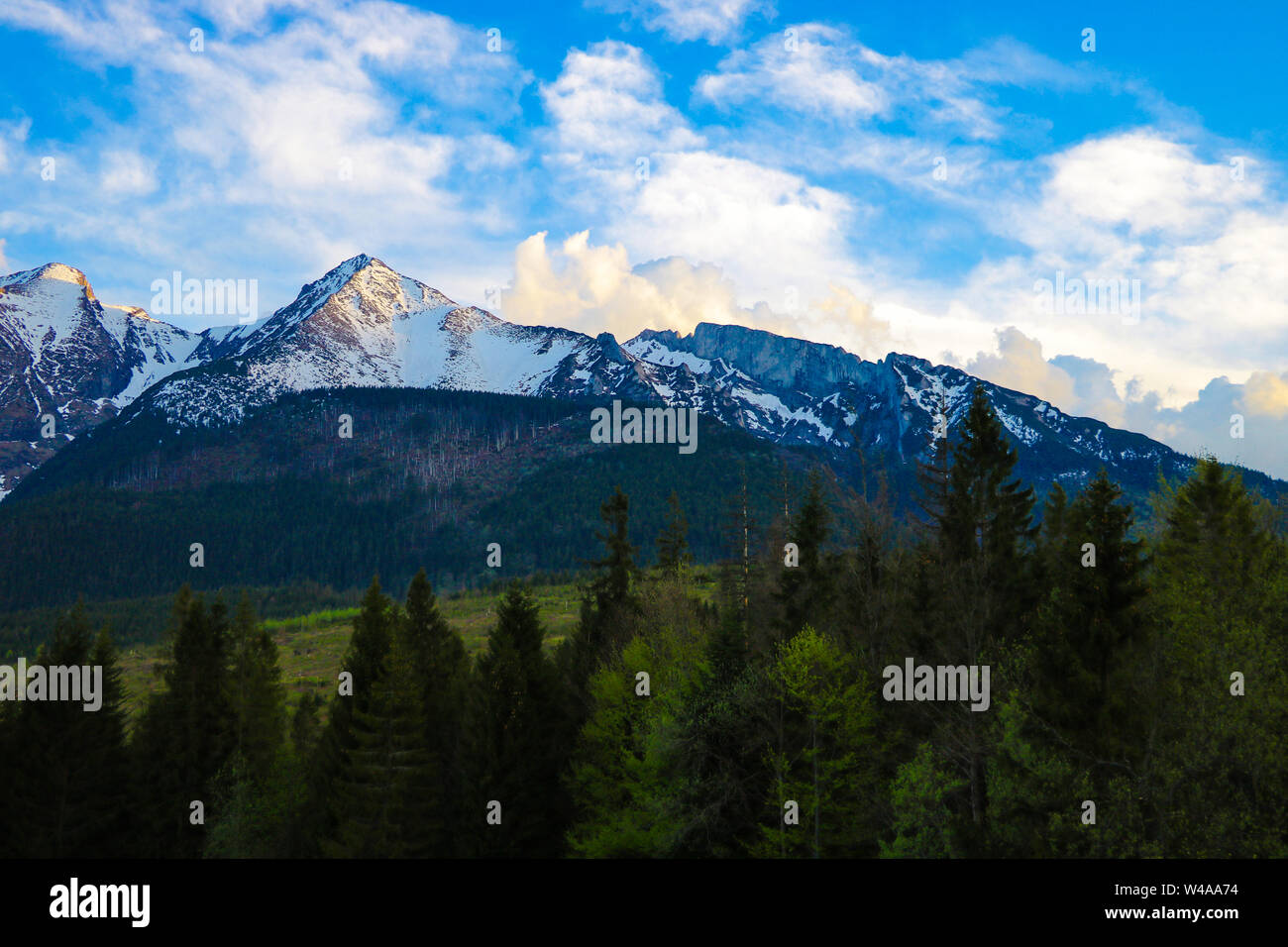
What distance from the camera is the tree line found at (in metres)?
26.6

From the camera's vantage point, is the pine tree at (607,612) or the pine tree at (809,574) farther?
the pine tree at (607,612)

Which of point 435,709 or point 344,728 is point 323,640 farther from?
point 344,728

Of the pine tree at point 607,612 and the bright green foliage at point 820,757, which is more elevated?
the pine tree at point 607,612

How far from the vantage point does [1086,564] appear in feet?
91.6

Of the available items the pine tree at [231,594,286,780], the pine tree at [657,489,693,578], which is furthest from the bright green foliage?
the pine tree at [231,594,286,780]

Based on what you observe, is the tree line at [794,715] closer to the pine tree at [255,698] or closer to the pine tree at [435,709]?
the pine tree at [255,698]

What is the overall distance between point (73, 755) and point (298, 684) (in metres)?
67.3

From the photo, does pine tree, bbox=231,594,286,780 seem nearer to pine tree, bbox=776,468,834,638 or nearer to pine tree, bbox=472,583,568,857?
pine tree, bbox=472,583,568,857

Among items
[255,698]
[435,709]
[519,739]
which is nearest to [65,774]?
[255,698]

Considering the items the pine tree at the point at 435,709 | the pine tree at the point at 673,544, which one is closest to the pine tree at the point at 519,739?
the pine tree at the point at 435,709

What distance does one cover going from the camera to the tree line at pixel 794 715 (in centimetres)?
2658
